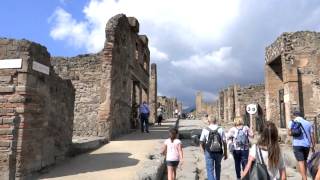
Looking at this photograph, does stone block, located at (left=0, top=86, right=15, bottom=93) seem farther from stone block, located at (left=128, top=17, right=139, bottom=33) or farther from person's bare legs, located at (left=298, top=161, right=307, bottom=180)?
stone block, located at (left=128, top=17, right=139, bottom=33)

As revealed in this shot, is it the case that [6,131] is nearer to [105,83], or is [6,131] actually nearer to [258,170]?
[258,170]

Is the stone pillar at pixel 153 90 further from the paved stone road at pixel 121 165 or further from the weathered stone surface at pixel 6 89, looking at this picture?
the weathered stone surface at pixel 6 89

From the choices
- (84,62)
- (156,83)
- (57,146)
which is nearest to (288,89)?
(84,62)

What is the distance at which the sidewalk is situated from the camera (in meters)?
7.79

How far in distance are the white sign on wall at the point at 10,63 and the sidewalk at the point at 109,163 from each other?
2.39 metres

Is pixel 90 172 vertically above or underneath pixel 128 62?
underneath

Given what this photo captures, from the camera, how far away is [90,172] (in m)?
8.16

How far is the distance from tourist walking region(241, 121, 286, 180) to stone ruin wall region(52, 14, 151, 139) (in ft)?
28.9

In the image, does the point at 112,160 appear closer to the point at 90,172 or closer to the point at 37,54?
the point at 90,172

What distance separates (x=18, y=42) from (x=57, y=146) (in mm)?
2909

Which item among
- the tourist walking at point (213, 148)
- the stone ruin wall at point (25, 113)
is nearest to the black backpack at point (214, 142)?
the tourist walking at point (213, 148)

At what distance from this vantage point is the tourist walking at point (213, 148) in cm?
722

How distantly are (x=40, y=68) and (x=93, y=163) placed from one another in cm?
270

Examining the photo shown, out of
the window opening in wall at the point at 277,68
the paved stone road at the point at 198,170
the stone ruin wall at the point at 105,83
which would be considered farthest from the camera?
the window opening in wall at the point at 277,68
